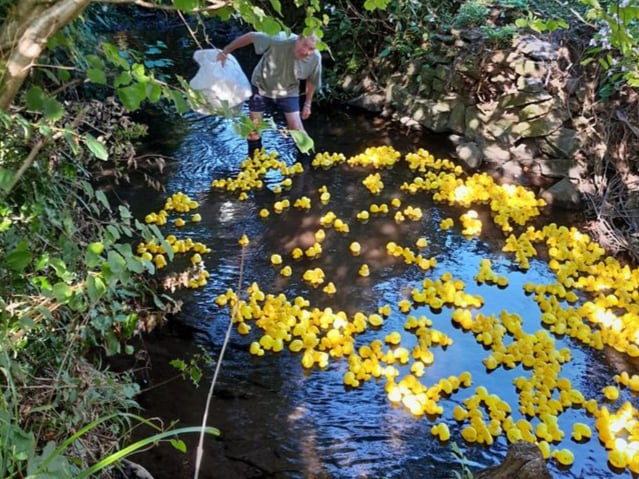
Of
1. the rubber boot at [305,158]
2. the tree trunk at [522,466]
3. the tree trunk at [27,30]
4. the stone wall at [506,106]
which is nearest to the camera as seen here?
the tree trunk at [27,30]

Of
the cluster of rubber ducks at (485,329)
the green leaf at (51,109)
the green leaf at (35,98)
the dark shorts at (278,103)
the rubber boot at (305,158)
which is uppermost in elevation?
the green leaf at (35,98)

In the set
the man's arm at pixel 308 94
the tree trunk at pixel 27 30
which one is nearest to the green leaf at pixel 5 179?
the tree trunk at pixel 27 30

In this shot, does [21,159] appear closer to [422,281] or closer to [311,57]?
[422,281]

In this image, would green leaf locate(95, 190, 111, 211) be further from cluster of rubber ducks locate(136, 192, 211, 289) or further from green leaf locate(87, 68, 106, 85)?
cluster of rubber ducks locate(136, 192, 211, 289)

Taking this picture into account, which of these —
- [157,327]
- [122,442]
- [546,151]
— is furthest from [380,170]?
[122,442]

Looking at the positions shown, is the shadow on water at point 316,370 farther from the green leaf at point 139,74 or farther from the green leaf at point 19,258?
the green leaf at point 139,74

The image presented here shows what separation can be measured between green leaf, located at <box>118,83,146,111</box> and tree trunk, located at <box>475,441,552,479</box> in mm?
1907

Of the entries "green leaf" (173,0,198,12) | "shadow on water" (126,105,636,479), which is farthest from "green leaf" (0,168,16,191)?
"shadow on water" (126,105,636,479)

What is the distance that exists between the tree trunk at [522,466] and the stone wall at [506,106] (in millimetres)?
3388

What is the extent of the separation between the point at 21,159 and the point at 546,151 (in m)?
5.05

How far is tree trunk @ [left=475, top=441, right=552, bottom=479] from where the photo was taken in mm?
2218

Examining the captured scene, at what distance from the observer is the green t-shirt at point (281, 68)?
5668 millimetres

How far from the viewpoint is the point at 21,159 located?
6.20 feet

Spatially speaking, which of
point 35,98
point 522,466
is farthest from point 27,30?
point 522,466
